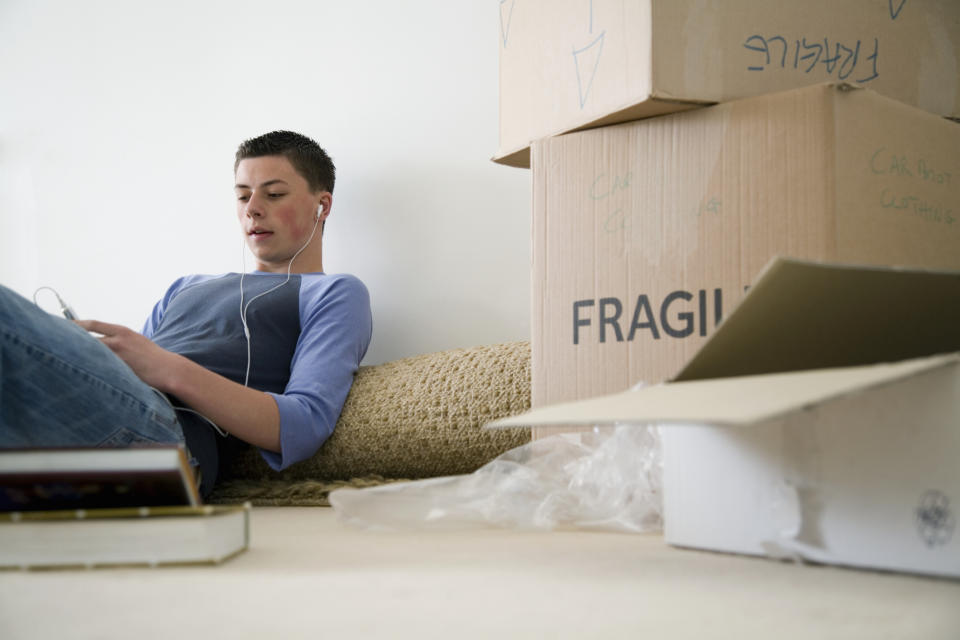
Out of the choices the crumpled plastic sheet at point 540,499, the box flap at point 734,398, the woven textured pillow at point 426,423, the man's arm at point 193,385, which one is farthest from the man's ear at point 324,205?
the box flap at point 734,398

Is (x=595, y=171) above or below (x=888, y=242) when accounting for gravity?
above

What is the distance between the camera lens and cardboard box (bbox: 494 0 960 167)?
0.94 metres

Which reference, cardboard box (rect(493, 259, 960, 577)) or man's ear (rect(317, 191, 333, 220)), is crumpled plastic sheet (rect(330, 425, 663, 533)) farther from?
man's ear (rect(317, 191, 333, 220))

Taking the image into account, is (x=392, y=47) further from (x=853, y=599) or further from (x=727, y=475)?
(x=853, y=599)

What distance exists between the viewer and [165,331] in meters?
1.49

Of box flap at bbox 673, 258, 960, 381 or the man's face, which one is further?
the man's face

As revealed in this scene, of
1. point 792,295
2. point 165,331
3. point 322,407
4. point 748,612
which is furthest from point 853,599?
point 165,331

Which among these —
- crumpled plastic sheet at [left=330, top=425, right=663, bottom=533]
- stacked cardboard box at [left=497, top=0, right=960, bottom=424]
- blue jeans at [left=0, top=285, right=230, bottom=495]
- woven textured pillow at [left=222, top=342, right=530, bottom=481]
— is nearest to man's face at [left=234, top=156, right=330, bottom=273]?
woven textured pillow at [left=222, top=342, right=530, bottom=481]

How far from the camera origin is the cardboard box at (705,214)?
0.90 metres

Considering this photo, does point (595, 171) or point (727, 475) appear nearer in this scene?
point (727, 475)

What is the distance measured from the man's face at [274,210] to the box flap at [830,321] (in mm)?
1114

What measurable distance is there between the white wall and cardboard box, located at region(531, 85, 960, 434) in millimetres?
482

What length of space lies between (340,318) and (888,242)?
83cm

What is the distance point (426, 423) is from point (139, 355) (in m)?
0.42
